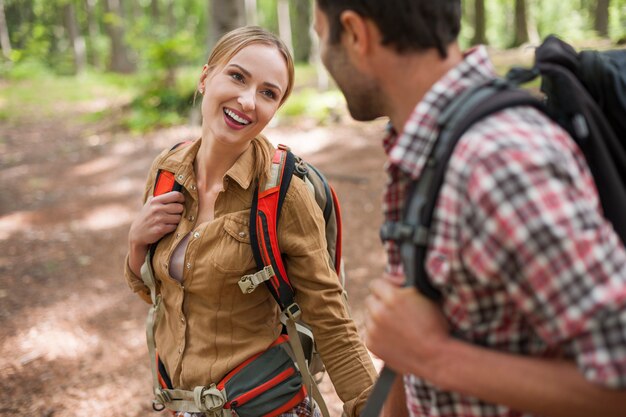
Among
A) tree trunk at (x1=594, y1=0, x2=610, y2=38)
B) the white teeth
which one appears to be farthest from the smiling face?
tree trunk at (x1=594, y1=0, x2=610, y2=38)

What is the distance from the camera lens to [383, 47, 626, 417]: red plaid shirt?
1004mm

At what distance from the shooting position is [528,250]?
102 centimetres

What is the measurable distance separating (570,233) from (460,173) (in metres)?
0.24

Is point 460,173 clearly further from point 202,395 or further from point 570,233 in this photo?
point 202,395

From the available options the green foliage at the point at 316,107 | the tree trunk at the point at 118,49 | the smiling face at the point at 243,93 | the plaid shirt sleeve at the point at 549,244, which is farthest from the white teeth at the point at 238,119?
the tree trunk at the point at 118,49

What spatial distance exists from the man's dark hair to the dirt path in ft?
10.8

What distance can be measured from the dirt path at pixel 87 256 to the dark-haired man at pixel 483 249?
301 centimetres

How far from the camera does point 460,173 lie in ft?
3.64

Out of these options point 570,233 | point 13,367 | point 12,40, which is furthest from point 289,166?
point 12,40

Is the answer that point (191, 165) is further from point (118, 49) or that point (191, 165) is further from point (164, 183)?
point (118, 49)

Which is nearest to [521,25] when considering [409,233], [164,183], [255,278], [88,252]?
[88,252]

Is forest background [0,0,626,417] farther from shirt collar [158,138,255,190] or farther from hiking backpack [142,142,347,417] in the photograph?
shirt collar [158,138,255,190]

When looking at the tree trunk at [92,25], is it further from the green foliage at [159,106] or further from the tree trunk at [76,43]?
the green foliage at [159,106]

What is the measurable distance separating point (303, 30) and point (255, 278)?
2397 centimetres
